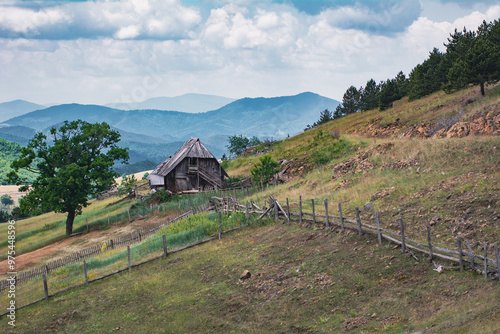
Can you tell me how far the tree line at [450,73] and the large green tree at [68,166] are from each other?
3691 centimetres

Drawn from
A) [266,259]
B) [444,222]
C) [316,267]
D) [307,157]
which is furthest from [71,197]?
[444,222]

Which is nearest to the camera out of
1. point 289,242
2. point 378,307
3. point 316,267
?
point 378,307

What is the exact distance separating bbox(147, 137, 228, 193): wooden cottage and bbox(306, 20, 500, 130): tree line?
100ft

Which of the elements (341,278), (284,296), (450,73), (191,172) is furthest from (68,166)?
(450,73)

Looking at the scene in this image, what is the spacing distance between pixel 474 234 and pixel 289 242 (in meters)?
8.44

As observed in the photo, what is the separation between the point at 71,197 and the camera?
41.1 m

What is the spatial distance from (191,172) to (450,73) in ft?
107

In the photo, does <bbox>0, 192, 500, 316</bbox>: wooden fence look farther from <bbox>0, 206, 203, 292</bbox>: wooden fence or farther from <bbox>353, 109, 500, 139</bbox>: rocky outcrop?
<bbox>353, 109, 500, 139</bbox>: rocky outcrop

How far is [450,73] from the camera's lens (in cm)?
4559

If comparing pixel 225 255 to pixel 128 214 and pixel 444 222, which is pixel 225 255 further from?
pixel 128 214

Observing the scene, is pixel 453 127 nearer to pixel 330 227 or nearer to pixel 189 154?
pixel 330 227

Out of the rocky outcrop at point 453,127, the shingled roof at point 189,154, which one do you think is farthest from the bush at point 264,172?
the rocky outcrop at point 453,127

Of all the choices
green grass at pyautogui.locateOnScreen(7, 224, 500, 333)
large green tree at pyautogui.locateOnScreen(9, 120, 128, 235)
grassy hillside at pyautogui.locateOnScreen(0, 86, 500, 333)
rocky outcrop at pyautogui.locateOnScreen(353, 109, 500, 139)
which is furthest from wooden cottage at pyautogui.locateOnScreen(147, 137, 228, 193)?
green grass at pyautogui.locateOnScreen(7, 224, 500, 333)

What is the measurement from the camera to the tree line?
39344mm
